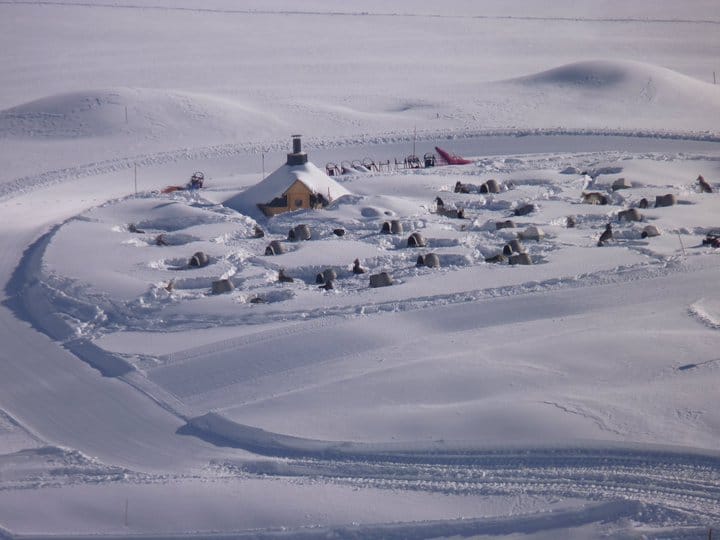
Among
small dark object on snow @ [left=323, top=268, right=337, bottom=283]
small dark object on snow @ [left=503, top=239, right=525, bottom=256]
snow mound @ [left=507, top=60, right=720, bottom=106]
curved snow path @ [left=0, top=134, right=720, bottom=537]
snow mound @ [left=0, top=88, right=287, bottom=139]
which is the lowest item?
curved snow path @ [left=0, top=134, right=720, bottom=537]

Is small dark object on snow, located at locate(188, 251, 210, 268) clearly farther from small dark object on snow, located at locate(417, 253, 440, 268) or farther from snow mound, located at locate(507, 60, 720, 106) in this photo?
snow mound, located at locate(507, 60, 720, 106)

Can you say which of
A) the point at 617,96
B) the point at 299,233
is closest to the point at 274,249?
the point at 299,233

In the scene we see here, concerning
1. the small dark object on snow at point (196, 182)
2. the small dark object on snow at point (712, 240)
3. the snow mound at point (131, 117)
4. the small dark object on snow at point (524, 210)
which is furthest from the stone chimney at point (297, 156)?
the snow mound at point (131, 117)

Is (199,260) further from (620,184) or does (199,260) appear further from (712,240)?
(620,184)

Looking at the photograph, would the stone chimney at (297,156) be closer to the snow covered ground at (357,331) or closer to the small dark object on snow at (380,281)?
the snow covered ground at (357,331)

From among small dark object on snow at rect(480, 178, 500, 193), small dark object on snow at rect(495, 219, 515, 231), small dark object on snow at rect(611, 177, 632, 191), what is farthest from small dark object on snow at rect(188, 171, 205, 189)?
small dark object on snow at rect(611, 177, 632, 191)
